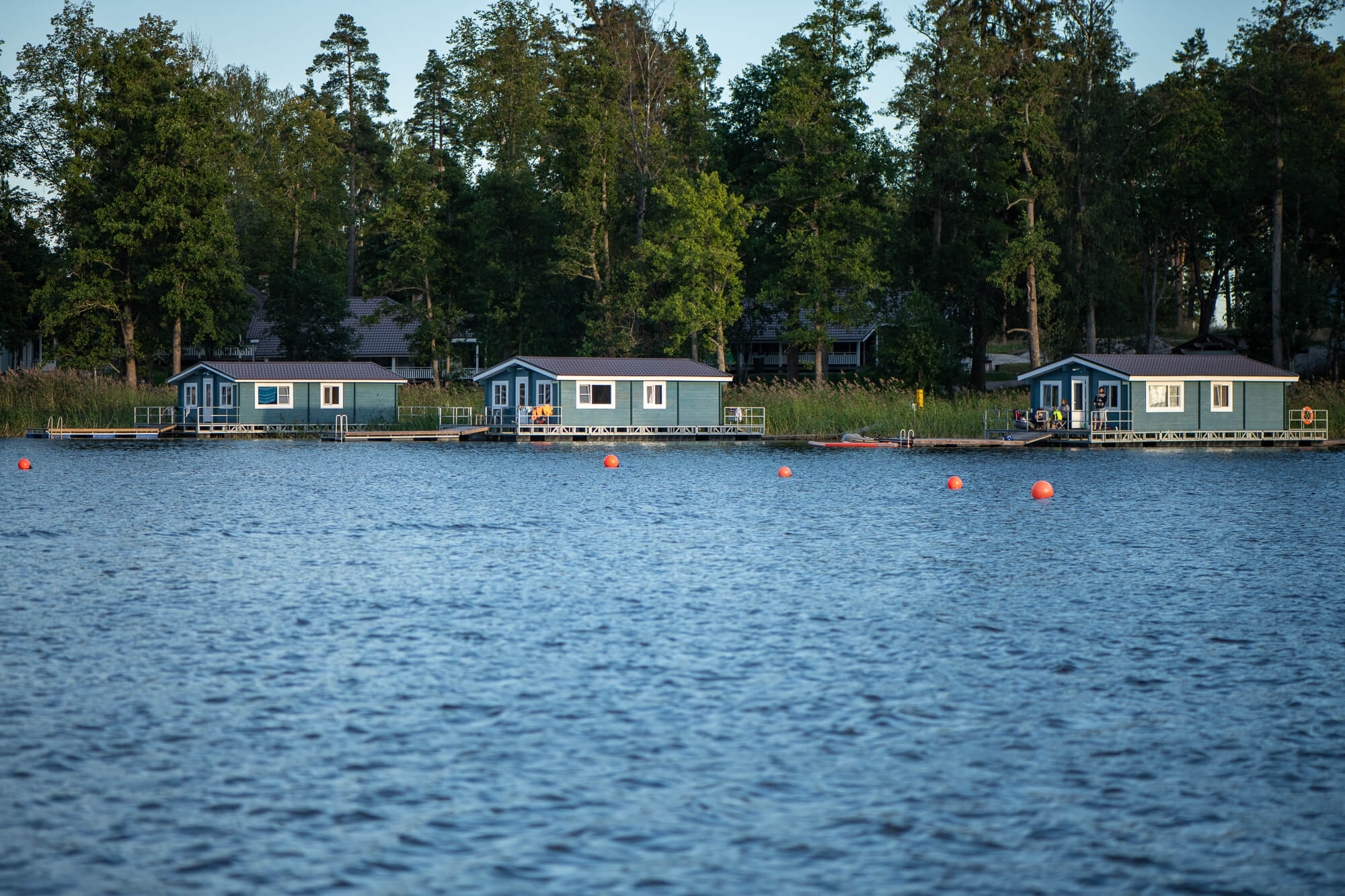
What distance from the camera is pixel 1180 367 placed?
191ft

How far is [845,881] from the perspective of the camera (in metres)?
7.91

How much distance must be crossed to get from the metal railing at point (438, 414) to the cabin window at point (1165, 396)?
33.1m

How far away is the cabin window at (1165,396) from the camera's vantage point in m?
57.9

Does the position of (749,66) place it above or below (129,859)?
above

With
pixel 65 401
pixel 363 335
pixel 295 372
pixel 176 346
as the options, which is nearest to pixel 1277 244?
pixel 295 372

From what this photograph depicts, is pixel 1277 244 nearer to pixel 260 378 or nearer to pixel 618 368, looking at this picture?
pixel 618 368

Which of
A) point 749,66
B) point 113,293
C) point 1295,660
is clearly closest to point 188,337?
point 113,293

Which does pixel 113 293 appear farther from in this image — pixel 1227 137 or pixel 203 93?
pixel 1227 137

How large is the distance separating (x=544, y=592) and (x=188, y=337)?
221 ft

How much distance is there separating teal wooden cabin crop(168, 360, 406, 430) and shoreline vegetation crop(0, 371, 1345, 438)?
179 centimetres

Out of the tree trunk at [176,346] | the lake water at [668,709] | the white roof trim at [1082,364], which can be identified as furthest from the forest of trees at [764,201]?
the lake water at [668,709]

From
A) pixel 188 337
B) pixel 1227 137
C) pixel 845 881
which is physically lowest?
pixel 845 881

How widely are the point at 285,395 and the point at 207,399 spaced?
4.37 metres

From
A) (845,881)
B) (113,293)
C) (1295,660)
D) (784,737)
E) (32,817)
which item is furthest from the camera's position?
(113,293)
